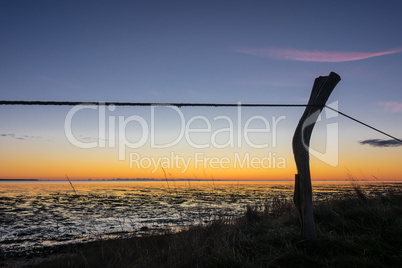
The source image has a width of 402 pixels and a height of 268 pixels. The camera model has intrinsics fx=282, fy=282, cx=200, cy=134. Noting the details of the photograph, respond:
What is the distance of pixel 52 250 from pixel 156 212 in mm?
7179

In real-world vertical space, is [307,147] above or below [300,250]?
above

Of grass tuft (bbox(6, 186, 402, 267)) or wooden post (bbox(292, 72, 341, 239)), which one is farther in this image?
wooden post (bbox(292, 72, 341, 239))

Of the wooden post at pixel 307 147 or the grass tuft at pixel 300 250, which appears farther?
the wooden post at pixel 307 147

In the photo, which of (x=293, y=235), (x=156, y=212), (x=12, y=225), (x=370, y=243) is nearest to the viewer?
(x=370, y=243)

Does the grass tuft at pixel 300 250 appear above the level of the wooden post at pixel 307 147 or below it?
below

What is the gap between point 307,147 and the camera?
4.22m

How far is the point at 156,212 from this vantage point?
1534cm

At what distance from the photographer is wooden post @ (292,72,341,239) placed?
13.6ft

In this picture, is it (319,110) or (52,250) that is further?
(52,250)

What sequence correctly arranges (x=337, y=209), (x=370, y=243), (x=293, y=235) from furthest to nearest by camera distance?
(x=337, y=209) → (x=293, y=235) → (x=370, y=243)

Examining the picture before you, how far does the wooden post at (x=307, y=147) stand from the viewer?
4.14 metres

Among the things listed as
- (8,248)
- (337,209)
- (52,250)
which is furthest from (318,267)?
(8,248)

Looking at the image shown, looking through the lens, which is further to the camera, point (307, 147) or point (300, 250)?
point (307, 147)

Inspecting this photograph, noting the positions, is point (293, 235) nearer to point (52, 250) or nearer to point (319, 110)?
point (319, 110)
